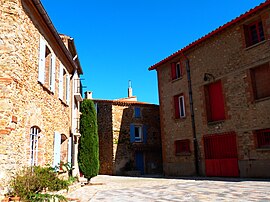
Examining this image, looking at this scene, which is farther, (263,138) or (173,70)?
(173,70)

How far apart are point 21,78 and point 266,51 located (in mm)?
10617

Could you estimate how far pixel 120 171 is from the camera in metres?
22.7

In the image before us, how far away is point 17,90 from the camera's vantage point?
6500mm

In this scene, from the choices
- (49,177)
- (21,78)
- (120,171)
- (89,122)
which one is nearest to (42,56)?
(21,78)

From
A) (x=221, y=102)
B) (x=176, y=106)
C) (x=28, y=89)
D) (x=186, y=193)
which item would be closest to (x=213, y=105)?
(x=221, y=102)

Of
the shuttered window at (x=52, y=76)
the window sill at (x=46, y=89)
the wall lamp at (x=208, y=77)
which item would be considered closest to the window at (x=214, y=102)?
the wall lamp at (x=208, y=77)

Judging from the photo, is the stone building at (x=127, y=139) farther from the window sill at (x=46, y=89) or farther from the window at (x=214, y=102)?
the window sill at (x=46, y=89)

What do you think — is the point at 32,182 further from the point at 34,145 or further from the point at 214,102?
the point at 214,102

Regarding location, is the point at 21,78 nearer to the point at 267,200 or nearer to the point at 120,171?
the point at 267,200

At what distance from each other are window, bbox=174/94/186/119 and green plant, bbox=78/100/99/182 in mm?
6166

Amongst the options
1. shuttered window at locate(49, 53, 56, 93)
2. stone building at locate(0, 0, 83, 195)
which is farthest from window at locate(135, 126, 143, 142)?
shuttered window at locate(49, 53, 56, 93)

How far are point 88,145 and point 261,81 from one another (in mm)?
8858

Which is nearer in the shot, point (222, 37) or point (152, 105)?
point (222, 37)

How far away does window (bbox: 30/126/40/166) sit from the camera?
7.54m
